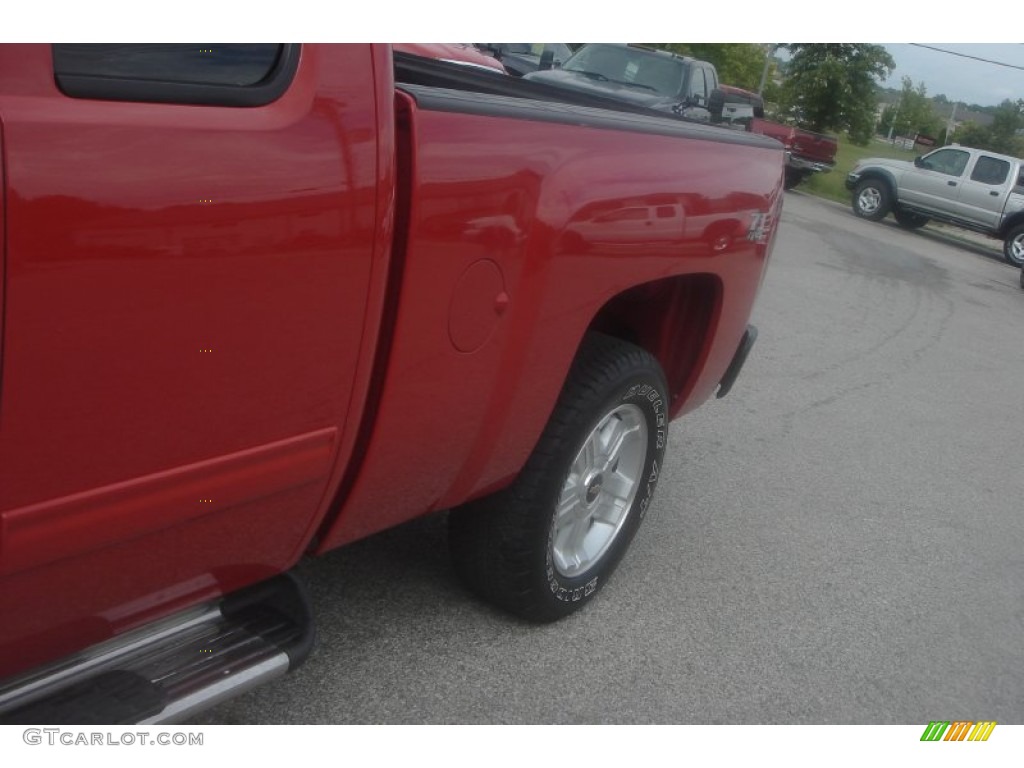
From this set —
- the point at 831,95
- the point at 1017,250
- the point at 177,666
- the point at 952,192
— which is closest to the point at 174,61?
the point at 177,666

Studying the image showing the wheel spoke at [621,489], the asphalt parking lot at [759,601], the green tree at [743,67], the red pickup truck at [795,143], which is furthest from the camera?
the green tree at [743,67]

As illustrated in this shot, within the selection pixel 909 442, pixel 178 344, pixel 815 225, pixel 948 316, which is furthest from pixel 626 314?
pixel 815 225

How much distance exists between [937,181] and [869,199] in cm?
125

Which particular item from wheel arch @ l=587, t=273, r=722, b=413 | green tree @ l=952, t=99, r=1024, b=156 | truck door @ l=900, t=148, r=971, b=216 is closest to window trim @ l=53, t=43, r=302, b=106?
wheel arch @ l=587, t=273, r=722, b=413

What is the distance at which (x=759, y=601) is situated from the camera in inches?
161

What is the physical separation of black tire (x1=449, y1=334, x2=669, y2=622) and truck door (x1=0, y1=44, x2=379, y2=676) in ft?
3.19

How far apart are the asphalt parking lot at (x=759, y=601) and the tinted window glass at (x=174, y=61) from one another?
160 centimetres

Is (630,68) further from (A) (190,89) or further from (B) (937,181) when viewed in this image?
(A) (190,89)

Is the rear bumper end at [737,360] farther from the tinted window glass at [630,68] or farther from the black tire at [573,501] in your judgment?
the tinted window glass at [630,68]

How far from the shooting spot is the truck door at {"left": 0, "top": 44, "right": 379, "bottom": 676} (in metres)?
1.77

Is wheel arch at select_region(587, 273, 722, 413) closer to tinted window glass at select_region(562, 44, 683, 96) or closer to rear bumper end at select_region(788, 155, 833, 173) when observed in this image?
tinted window glass at select_region(562, 44, 683, 96)

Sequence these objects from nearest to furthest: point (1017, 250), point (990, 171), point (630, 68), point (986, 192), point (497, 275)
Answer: point (497, 275)
point (630, 68)
point (1017, 250)
point (986, 192)
point (990, 171)

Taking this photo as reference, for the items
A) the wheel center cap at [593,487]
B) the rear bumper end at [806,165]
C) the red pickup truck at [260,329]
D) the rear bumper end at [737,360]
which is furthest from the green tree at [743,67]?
the red pickup truck at [260,329]

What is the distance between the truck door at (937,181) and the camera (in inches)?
795
